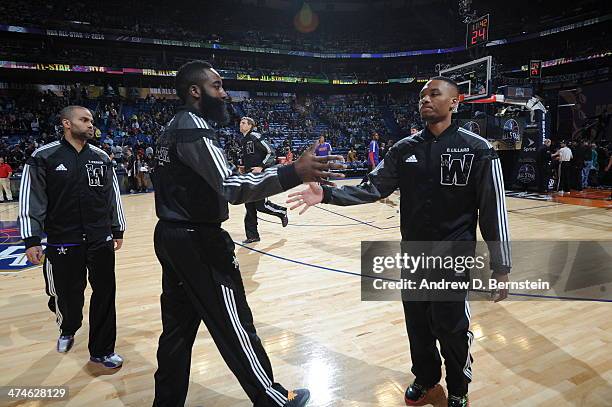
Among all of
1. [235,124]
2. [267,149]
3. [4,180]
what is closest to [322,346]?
[267,149]

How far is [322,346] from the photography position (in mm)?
3016

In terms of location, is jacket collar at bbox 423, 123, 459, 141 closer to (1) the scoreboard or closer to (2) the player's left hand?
(2) the player's left hand

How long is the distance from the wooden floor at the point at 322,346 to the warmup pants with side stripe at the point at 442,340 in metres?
0.28

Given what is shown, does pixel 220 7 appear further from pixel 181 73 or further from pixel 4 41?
pixel 181 73

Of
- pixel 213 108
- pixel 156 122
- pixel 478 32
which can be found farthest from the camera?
pixel 156 122

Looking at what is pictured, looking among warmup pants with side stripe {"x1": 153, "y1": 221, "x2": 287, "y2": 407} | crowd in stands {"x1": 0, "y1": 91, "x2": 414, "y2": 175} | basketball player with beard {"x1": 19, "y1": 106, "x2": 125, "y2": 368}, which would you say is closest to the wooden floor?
basketball player with beard {"x1": 19, "y1": 106, "x2": 125, "y2": 368}

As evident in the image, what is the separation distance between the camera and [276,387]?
1905 millimetres

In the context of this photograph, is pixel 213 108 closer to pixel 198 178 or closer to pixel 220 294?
pixel 198 178

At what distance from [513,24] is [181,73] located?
109 ft

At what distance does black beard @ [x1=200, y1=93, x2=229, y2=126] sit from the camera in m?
1.94

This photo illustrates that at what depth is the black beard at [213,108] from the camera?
194cm

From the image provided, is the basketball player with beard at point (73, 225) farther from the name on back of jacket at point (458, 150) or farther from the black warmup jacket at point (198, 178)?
the name on back of jacket at point (458, 150)

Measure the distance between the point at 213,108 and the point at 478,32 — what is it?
1348cm

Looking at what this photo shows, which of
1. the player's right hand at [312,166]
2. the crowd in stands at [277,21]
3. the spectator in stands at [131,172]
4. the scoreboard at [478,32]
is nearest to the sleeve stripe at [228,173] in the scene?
the player's right hand at [312,166]
